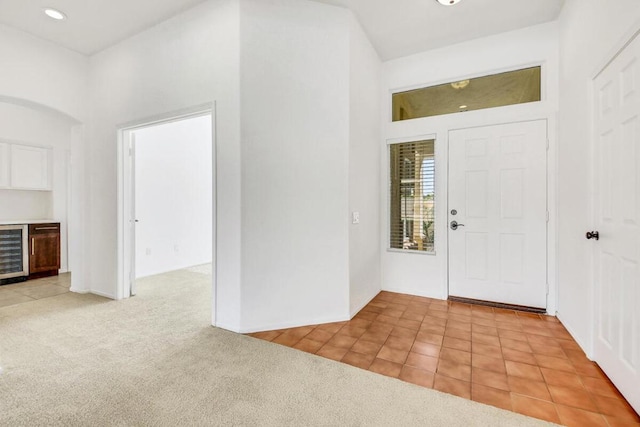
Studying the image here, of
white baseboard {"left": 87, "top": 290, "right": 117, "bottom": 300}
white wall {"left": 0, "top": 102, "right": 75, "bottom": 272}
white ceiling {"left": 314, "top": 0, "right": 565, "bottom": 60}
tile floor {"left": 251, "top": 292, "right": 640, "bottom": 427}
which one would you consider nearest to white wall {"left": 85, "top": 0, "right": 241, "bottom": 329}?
white baseboard {"left": 87, "top": 290, "right": 117, "bottom": 300}

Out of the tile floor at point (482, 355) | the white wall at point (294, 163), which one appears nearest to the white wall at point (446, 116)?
the tile floor at point (482, 355)

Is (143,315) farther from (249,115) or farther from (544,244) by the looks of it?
(544,244)

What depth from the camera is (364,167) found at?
10.7 ft

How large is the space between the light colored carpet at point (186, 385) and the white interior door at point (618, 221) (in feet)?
2.59

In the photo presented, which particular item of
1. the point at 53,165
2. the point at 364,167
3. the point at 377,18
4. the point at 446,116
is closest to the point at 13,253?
the point at 53,165

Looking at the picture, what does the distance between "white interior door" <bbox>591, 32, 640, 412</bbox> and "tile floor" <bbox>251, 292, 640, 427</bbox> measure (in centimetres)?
21

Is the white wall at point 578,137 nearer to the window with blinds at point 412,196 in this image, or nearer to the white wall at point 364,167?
the window with blinds at point 412,196

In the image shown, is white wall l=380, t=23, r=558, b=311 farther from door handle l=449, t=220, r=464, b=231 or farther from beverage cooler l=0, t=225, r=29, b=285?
beverage cooler l=0, t=225, r=29, b=285

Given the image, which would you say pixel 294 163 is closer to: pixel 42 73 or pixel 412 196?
pixel 412 196

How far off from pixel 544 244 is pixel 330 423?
2.87 meters

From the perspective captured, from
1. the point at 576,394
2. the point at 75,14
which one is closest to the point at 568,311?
the point at 576,394

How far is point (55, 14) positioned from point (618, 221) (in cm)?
517

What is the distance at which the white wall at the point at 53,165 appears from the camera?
4.50m

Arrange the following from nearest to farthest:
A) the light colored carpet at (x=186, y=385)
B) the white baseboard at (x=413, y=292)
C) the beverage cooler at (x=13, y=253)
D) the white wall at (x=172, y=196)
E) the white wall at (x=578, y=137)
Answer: the light colored carpet at (x=186, y=385) → the white wall at (x=578, y=137) → the white baseboard at (x=413, y=292) → the beverage cooler at (x=13, y=253) → the white wall at (x=172, y=196)
